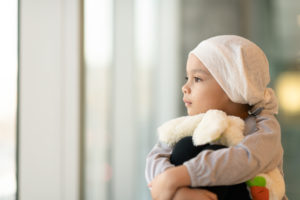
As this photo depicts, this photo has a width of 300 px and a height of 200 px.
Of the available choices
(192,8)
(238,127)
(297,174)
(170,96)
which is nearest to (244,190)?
(238,127)

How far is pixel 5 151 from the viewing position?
1.37 m

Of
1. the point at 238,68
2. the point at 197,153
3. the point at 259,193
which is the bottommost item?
the point at 259,193

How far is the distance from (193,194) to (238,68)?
0.37 metres

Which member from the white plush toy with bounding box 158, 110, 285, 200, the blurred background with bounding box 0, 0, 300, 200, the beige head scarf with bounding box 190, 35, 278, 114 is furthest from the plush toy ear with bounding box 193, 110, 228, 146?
the blurred background with bounding box 0, 0, 300, 200

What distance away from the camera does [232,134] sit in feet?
2.83

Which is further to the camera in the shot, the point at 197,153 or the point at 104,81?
the point at 104,81

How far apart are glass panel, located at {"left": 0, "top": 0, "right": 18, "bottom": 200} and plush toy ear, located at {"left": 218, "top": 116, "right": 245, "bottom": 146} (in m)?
0.94

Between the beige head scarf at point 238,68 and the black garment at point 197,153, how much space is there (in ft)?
0.56

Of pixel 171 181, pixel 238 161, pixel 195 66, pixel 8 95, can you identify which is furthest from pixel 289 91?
pixel 8 95

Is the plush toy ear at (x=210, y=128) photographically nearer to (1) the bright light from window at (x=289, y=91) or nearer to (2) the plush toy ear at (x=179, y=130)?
(2) the plush toy ear at (x=179, y=130)

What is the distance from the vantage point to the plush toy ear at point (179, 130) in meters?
0.90

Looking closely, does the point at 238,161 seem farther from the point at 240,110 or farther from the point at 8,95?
the point at 8,95

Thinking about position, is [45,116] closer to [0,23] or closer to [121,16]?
[0,23]

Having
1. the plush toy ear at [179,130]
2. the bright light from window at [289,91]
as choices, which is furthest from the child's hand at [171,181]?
the bright light from window at [289,91]
